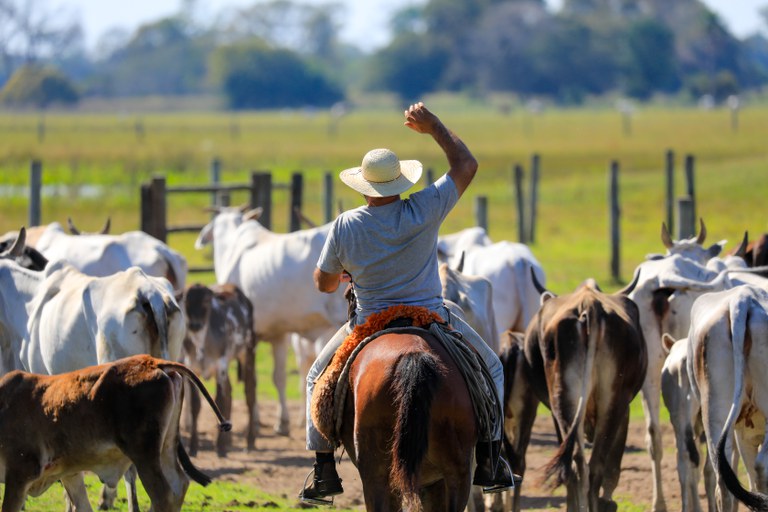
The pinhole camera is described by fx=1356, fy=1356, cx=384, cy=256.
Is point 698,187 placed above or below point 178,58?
below

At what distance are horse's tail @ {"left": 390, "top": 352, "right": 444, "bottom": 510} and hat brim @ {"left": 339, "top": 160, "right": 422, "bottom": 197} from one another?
1.11 m

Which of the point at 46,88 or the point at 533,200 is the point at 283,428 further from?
the point at 46,88

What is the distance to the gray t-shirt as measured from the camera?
7.22 meters

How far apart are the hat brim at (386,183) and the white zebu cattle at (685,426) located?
264 cm

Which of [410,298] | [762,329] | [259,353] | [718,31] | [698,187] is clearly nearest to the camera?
[410,298]

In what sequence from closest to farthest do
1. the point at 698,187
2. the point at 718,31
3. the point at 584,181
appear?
1. the point at 698,187
2. the point at 584,181
3. the point at 718,31

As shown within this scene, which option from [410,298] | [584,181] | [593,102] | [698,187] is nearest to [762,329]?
[410,298]

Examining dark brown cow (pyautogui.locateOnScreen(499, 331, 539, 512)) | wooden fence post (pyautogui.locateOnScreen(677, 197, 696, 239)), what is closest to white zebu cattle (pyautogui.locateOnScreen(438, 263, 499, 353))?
dark brown cow (pyautogui.locateOnScreen(499, 331, 539, 512))

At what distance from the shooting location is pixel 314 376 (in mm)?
7641

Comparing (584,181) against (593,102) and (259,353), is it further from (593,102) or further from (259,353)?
(593,102)

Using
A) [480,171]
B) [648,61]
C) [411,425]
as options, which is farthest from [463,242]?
[648,61]

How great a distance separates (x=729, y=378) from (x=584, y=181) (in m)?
29.7

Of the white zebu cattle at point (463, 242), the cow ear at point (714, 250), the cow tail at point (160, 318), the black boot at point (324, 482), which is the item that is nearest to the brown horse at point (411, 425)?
the black boot at point (324, 482)

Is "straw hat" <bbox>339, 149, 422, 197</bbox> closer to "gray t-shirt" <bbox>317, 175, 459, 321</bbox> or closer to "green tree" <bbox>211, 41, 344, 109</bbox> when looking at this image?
"gray t-shirt" <bbox>317, 175, 459, 321</bbox>
